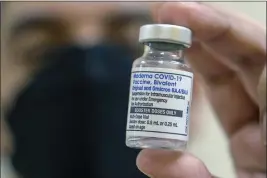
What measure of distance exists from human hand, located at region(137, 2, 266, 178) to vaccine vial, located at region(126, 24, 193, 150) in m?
0.12

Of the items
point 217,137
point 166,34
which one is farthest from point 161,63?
point 217,137

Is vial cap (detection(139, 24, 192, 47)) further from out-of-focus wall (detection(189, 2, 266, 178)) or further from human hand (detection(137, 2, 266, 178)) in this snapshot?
out-of-focus wall (detection(189, 2, 266, 178))

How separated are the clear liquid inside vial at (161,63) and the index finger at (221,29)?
0.10 meters

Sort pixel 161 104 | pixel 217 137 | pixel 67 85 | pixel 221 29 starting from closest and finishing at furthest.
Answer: pixel 161 104, pixel 221 29, pixel 217 137, pixel 67 85

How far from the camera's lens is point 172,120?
0.35m

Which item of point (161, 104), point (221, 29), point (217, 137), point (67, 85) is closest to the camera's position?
point (161, 104)

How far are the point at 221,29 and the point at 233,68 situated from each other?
0.08 metres

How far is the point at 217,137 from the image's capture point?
0.81m

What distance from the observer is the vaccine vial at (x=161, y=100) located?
1.14 feet

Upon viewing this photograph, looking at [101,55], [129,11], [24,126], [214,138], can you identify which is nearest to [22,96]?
[24,126]

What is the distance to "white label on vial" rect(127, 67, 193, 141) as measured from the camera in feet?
1.13

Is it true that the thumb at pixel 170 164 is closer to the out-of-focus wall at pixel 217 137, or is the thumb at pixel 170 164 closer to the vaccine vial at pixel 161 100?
the vaccine vial at pixel 161 100

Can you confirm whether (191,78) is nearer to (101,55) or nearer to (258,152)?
(258,152)

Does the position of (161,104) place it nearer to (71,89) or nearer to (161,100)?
(161,100)
